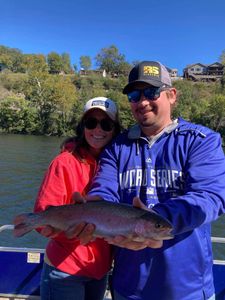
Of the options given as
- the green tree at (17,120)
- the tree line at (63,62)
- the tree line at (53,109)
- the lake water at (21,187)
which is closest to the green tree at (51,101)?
the tree line at (53,109)

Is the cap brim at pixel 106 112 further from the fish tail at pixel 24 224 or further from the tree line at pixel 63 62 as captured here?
the tree line at pixel 63 62

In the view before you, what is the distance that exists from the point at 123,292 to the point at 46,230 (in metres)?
0.66

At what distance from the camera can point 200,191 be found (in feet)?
7.70

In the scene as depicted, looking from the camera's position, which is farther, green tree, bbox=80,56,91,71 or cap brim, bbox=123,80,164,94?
green tree, bbox=80,56,91,71

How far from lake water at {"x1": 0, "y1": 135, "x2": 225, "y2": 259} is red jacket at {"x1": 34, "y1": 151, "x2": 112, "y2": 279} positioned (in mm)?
9634

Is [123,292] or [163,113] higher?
[163,113]

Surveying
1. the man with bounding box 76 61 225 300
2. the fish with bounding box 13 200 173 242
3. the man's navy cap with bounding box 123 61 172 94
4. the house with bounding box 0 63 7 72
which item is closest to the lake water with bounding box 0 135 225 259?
the fish with bounding box 13 200 173 242

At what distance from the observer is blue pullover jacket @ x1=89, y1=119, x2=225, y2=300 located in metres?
2.33

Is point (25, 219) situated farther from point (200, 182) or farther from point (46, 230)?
point (200, 182)

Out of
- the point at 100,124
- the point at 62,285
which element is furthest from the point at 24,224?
the point at 100,124

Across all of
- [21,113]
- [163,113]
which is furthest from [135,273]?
[21,113]

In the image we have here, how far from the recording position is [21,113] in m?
65.0

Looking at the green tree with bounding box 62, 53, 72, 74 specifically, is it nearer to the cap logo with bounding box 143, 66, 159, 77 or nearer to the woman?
the woman

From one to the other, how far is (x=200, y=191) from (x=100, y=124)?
1.19 metres
